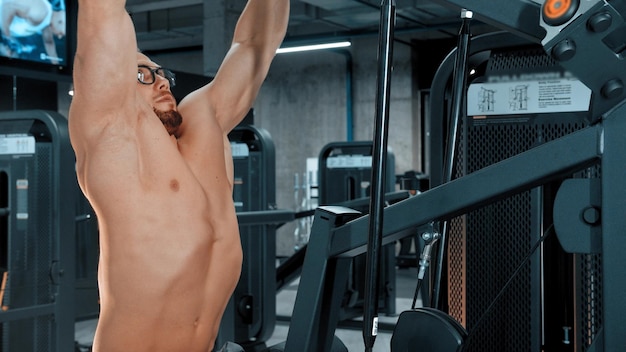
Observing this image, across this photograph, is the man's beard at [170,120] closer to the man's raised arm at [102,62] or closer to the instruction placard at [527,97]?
the man's raised arm at [102,62]

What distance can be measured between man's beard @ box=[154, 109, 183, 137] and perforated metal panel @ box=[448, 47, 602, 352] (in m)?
0.92

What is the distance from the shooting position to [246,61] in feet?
7.30

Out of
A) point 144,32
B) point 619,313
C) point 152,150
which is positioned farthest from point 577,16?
point 144,32

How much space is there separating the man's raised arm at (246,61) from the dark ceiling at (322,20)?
796 centimetres

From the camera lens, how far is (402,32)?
11.9m

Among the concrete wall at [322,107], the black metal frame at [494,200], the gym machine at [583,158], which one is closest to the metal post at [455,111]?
the black metal frame at [494,200]

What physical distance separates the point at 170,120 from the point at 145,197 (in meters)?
0.26

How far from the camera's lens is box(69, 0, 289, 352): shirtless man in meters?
1.84

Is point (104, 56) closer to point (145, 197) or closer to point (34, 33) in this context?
point (145, 197)

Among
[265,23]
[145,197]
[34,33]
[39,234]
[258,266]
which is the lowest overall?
[258,266]

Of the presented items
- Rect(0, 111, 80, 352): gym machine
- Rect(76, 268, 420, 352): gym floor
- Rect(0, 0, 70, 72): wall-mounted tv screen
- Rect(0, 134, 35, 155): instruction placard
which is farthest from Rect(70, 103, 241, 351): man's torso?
Rect(76, 268, 420, 352): gym floor

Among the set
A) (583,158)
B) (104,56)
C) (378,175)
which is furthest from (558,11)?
(104,56)

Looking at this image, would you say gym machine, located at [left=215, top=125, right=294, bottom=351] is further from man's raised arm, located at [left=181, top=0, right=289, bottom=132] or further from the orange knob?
the orange knob

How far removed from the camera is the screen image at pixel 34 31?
5348mm
